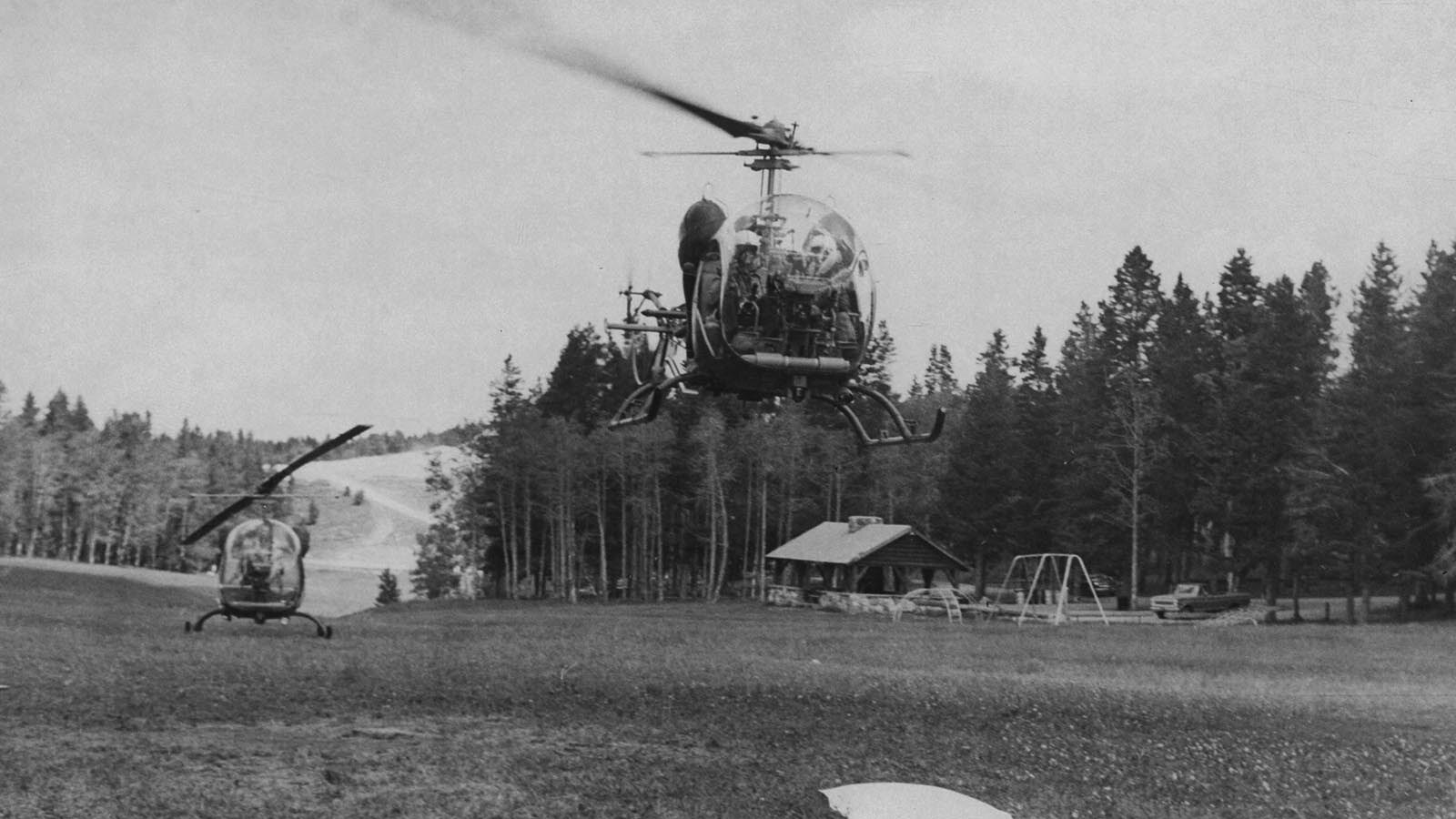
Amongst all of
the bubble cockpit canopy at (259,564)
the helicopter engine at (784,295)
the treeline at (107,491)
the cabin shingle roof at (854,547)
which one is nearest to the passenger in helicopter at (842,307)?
the helicopter engine at (784,295)

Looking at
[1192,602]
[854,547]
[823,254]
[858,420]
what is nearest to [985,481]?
[854,547]

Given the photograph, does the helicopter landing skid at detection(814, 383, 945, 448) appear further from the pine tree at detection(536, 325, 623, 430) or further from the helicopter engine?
the pine tree at detection(536, 325, 623, 430)

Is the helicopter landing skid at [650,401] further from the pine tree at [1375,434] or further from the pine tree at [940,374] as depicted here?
the pine tree at [940,374]

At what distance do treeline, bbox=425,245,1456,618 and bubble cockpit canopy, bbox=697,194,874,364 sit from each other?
1586 inches

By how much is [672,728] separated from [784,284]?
245 inches

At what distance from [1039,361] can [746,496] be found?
19518 millimetres

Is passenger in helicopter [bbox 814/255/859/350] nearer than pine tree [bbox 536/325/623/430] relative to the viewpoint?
Yes

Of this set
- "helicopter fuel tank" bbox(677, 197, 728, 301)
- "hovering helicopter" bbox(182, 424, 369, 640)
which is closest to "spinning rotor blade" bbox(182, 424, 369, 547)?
"hovering helicopter" bbox(182, 424, 369, 640)

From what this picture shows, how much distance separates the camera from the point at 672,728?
1955 cm

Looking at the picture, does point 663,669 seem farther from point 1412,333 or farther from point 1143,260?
point 1143,260

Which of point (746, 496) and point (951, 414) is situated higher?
point (951, 414)

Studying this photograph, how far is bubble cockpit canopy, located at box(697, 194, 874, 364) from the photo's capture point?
761 inches

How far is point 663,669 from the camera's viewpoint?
27188 millimetres

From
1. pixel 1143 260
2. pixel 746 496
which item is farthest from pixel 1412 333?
pixel 746 496
